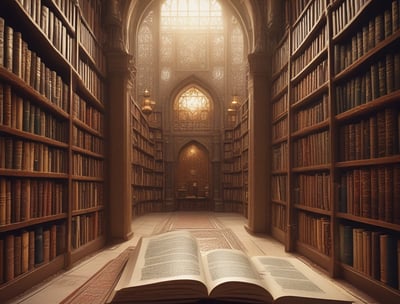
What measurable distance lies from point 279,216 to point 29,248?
3.43 m

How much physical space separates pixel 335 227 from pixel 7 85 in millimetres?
2750

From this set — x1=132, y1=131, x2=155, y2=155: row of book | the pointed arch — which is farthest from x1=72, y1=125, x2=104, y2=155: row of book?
the pointed arch

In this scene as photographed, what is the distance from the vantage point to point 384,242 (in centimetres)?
242

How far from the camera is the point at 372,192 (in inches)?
102

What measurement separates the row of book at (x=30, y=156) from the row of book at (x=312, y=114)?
247cm

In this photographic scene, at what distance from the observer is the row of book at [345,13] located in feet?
9.18

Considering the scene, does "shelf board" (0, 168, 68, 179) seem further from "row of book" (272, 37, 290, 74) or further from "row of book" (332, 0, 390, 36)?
"row of book" (272, 37, 290, 74)

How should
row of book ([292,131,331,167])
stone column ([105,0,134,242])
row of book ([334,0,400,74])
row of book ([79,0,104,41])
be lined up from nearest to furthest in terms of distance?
row of book ([334,0,400,74]), row of book ([292,131,331,167]), row of book ([79,0,104,41]), stone column ([105,0,134,242])

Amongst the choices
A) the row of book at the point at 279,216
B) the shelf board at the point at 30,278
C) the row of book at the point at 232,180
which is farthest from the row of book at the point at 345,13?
the row of book at the point at 232,180

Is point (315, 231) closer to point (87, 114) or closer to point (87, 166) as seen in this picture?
point (87, 166)

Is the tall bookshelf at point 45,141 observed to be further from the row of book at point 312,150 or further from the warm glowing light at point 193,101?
the warm glowing light at point 193,101

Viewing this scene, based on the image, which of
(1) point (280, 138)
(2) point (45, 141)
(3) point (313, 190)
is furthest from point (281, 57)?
(2) point (45, 141)

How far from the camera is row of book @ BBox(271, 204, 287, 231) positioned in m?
4.95

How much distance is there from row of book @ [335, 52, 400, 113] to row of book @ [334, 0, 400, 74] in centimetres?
13
